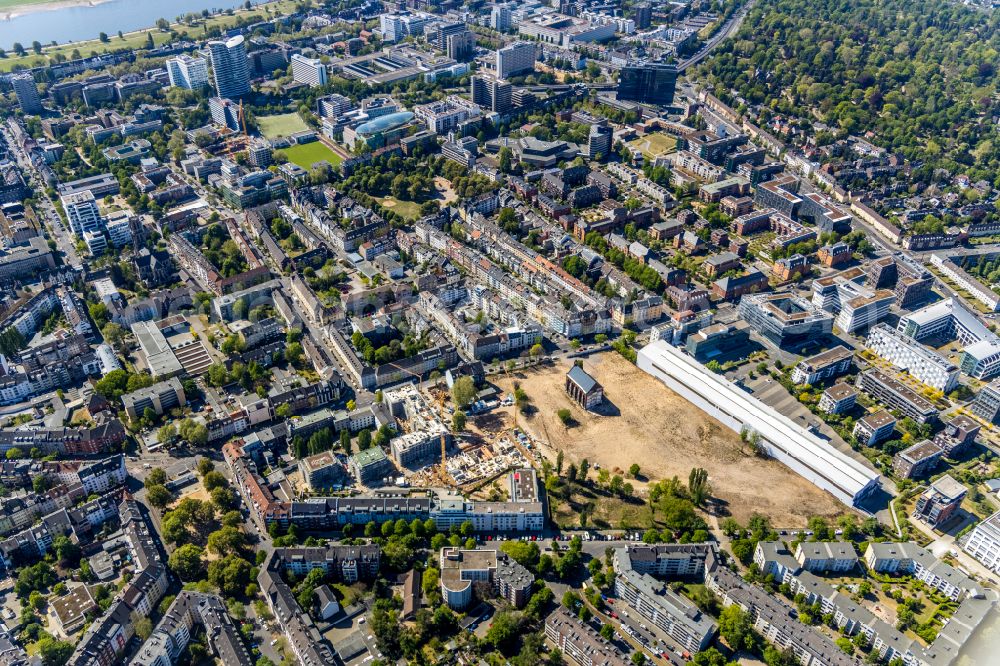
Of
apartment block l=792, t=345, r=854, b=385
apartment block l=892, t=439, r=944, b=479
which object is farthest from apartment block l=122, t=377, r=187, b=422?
apartment block l=892, t=439, r=944, b=479

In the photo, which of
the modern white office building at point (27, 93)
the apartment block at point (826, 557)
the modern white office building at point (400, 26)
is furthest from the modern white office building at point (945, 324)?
the modern white office building at point (27, 93)

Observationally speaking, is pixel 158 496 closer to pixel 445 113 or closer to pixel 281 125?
pixel 445 113

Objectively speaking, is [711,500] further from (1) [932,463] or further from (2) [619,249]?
(2) [619,249]

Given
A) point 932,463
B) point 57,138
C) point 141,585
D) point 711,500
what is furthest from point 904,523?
point 57,138

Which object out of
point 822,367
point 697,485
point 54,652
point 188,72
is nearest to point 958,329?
point 822,367

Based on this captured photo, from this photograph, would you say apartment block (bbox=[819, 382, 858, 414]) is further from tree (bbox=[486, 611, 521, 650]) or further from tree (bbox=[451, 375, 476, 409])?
tree (bbox=[486, 611, 521, 650])

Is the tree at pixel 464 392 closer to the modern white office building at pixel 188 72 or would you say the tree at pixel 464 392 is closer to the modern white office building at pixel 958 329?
the modern white office building at pixel 958 329
